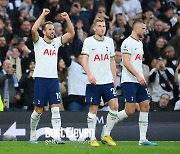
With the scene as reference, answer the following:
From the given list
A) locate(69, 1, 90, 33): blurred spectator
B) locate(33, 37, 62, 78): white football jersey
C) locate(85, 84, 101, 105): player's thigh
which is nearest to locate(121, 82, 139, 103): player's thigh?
locate(85, 84, 101, 105): player's thigh

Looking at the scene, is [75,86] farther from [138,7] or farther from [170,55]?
[138,7]

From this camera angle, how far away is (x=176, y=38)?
2725 centimetres

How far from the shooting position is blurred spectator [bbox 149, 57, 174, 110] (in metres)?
24.9

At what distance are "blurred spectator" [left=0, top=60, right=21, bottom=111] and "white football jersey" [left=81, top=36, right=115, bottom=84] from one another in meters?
4.85

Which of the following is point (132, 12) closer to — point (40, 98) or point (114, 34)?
point (114, 34)

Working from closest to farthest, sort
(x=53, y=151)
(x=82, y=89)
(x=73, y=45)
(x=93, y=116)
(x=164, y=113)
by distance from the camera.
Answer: (x=53, y=151), (x=93, y=116), (x=164, y=113), (x=82, y=89), (x=73, y=45)

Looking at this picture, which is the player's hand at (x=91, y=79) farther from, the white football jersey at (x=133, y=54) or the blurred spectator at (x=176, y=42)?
the blurred spectator at (x=176, y=42)

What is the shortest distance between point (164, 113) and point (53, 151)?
6510mm

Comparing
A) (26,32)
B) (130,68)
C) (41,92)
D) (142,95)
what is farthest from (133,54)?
(26,32)

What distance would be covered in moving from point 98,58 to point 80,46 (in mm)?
7472

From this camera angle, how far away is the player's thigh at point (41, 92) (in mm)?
19109

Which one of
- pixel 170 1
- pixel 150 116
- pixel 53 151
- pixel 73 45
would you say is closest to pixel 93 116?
pixel 53 151

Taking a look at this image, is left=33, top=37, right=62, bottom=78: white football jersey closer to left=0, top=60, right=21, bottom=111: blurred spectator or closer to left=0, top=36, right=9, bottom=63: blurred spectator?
left=0, top=60, right=21, bottom=111: blurred spectator

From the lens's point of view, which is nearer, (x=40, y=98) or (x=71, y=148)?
(x=71, y=148)
